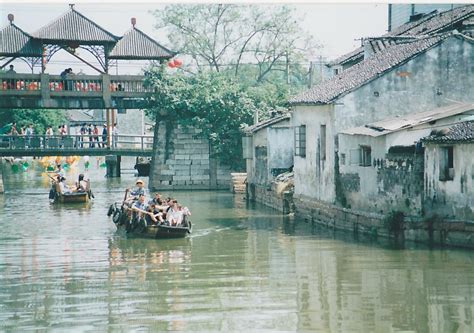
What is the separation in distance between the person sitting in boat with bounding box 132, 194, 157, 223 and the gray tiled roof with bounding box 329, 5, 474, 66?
8858 millimetres

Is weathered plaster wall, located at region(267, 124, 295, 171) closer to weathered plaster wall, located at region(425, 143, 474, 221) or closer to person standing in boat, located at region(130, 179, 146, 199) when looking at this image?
person standing in boat, located at region(130, 179, 146, 199)

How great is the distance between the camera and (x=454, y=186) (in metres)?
18.7

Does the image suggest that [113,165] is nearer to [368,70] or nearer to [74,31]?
[74,31]

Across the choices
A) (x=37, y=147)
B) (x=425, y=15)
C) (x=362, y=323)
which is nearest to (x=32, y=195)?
(x=37, y=147)

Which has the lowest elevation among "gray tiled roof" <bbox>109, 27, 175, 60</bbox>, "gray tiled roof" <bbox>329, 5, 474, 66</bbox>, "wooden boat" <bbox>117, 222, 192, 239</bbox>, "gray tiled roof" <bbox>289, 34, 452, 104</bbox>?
"wooden boat" <bbox>117, 222, 192, 239</bbox>

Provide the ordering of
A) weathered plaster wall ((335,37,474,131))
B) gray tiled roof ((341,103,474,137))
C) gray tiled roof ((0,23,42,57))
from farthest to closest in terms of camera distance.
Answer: gray tiled roof ((0,23,42,57)) < weathered plaster wall ((335,37,474,131)) < gray tiled roof ((341,103,474,137))

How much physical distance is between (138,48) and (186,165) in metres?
4.86

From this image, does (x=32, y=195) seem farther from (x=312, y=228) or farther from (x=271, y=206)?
(x=312, y=228)

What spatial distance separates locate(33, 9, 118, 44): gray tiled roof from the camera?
36.8 metres

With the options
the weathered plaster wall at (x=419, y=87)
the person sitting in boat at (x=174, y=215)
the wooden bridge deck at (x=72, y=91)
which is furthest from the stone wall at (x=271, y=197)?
the wooden bridge deck at (x=72, y=91)

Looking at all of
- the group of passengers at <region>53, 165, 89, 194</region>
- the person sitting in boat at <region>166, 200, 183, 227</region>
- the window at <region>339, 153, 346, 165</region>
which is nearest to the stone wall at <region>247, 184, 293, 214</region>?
the window at <region>339, 153, 346, 165</region>

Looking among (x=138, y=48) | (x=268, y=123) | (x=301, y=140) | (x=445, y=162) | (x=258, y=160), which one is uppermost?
(x=138, y=48)

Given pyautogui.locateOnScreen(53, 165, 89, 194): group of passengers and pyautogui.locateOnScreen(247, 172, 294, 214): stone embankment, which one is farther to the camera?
pyautogui.locateOnScreen(53, 165, 89, 194): group of passengers

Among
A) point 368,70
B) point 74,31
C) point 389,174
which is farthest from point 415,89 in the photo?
point 74,31
